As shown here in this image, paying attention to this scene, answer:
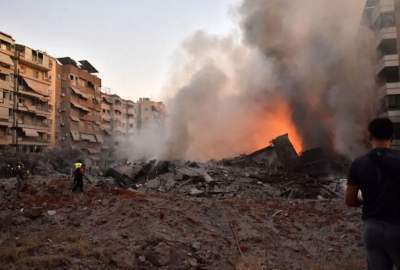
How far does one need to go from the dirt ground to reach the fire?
2290cm

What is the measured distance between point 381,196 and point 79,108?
6429cm

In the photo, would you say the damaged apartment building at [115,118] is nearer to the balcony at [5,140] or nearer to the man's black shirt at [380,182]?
the balcony at [5,140]

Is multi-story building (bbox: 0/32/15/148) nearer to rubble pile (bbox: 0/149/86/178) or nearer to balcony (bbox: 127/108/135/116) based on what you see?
rubble pile (bbox: 0/149/86/178)

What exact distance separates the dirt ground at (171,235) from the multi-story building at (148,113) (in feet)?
288

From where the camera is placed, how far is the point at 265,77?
38.0m

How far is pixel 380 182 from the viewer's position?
9.45 ft

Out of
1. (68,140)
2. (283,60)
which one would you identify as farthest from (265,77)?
(68,140)

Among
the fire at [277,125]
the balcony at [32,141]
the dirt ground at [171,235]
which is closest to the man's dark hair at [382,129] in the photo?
the dirt ground at [171,235]

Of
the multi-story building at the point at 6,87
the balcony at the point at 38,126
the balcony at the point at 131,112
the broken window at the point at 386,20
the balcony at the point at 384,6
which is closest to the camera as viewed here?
the balcony at the point at 384,6

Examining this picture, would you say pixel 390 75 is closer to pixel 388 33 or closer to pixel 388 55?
pixel 388 55

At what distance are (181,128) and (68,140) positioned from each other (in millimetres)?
24850

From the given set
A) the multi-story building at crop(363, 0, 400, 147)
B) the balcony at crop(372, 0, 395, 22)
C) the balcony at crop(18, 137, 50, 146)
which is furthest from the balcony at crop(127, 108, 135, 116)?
the balcony at crop(372, 0, 395, 22)

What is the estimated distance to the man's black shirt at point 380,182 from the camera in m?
2.83

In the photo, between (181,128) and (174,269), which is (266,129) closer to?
(181,128)
